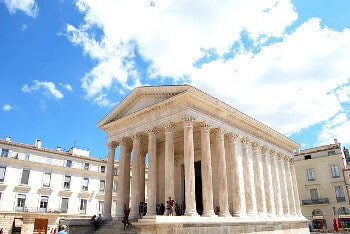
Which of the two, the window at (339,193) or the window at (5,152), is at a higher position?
the window at (5,152)

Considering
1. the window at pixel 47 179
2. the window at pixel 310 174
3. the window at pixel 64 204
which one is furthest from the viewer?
the window at pixel 310 174

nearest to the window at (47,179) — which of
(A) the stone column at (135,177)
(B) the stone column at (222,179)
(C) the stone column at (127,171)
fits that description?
(C) the stone column at (127,171)

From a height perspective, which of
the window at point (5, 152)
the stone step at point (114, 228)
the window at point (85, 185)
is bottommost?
the stone step at point (114, 228)

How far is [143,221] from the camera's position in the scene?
46.3ft

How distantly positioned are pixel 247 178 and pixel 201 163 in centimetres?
502

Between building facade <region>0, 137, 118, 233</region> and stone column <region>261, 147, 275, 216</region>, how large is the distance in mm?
14598

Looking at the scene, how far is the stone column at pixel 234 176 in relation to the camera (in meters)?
19.5

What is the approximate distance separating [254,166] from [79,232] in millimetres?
13379

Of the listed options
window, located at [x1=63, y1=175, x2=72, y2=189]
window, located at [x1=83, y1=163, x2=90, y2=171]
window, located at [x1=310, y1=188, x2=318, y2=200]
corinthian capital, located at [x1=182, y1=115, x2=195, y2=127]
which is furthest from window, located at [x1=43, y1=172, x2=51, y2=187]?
window, located at [x1=310, y1=188, x2=318, y2=200]

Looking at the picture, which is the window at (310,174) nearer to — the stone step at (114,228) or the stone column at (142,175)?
the stone column at (142,175)

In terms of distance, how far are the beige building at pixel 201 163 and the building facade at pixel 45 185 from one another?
949 centimetres

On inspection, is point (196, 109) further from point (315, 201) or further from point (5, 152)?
point (315, 201)

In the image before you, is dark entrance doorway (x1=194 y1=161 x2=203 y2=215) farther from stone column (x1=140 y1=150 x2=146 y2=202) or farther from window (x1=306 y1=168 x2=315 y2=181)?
window (x1=306 y1=168 x2=315 y2=181)

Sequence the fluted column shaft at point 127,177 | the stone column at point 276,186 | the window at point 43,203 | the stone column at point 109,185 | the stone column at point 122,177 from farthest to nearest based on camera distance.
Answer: the window at point 43,203, the stone column at point 276,186, the fluted column shaft at point 127,177, the stone column at point 109,185, the stone column at point 122,177
